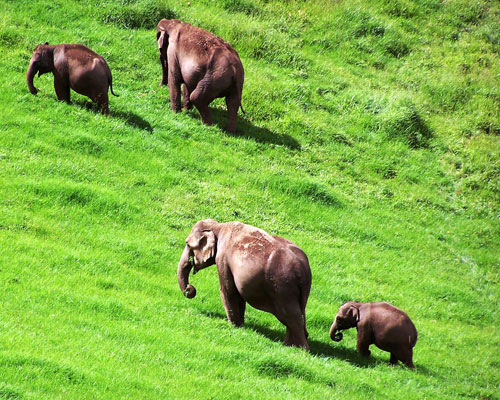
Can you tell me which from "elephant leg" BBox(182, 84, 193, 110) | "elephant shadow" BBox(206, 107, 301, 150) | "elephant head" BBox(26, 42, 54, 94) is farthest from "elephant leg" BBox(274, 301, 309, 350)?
"elephant leg" BBox(182, 84, 193, 110)

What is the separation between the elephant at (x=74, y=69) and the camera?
19172mm

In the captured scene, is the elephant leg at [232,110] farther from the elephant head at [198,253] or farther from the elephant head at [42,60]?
the elephant head at [198,253]

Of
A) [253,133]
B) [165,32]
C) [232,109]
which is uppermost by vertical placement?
[165,32]

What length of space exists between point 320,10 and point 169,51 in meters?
9.87

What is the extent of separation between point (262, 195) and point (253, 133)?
345 cm

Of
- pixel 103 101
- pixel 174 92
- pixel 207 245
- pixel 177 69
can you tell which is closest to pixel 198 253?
pixel 207 245

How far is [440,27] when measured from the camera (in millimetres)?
31484

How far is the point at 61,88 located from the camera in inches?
773

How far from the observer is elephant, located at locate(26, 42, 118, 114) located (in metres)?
19.2

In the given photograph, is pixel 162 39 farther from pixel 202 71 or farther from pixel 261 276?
pixel 261 276

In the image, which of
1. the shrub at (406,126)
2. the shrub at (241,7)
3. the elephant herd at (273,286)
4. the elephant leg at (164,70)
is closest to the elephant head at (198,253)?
the elephant herd at (273,286)

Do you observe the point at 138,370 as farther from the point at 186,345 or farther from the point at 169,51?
the point at 169,51

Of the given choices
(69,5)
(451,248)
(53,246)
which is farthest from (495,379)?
(69,5)

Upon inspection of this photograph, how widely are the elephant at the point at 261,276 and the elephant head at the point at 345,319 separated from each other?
1.18 meters
